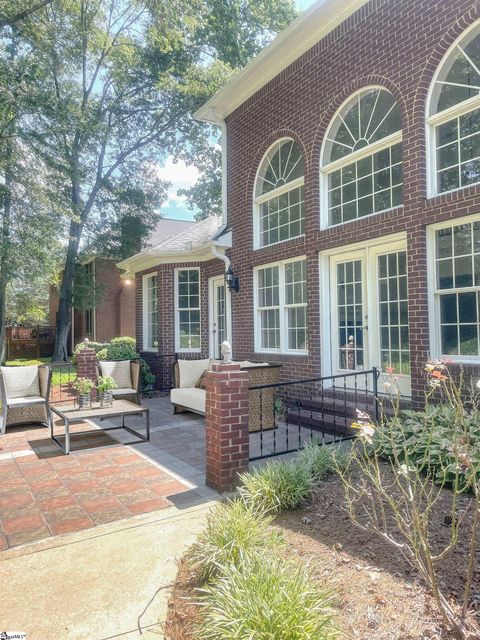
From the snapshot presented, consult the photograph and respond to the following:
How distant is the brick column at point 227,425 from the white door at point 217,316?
5605 millimetres

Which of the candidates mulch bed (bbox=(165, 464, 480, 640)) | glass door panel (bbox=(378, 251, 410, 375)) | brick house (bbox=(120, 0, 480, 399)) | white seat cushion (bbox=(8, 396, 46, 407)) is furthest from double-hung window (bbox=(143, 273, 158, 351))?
mulch bed (bbox=(165, 464, 480, 640))

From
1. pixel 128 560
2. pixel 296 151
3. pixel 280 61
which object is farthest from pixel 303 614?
pixel 280 61

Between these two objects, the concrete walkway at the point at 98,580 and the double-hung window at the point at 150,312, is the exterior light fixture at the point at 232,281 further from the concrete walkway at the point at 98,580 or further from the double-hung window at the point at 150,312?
the concrete walkway at the point at 98,580

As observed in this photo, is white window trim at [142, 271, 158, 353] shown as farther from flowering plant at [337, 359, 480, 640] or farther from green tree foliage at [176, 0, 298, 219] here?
green tree foliage at [176, 0, 298, 219]

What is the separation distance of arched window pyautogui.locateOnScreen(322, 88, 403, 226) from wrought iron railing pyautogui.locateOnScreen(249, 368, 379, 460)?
253 centimetres

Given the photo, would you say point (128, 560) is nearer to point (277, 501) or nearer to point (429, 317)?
point (277, 501)

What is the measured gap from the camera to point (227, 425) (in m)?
3.94

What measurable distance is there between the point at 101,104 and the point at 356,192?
552 inches

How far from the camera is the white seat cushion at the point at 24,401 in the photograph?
20.9ft

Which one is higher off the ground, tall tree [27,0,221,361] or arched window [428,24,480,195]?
tall tree [27,0,221,361]

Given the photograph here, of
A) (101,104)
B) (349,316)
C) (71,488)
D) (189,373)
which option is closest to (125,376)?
(189,373)

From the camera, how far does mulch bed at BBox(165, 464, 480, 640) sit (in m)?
2.00

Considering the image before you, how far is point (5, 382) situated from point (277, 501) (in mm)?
5179

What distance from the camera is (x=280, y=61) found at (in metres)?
7.41
